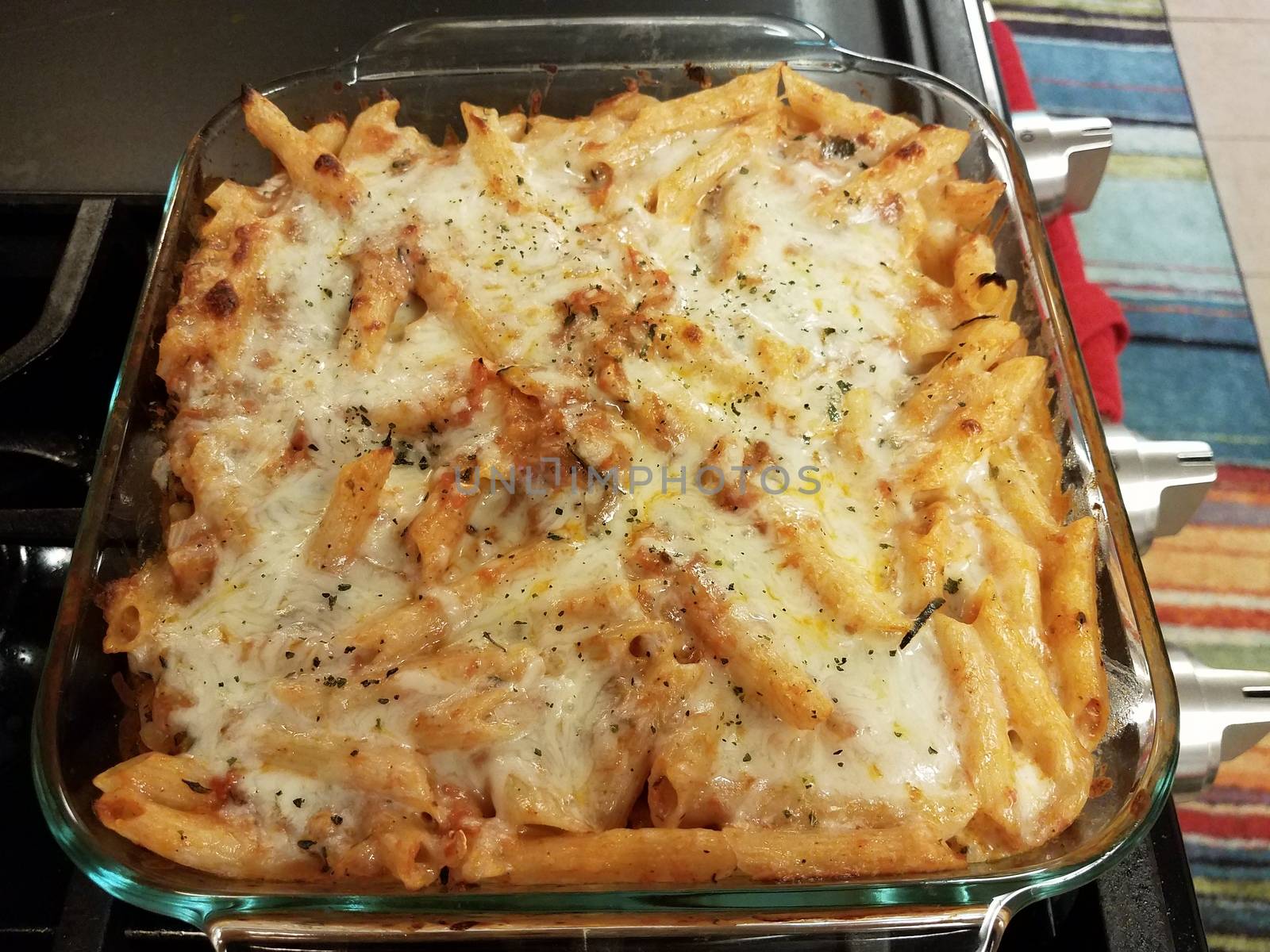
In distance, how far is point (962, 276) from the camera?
71.9 inches

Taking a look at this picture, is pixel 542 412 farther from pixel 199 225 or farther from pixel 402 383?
pixel 199 225

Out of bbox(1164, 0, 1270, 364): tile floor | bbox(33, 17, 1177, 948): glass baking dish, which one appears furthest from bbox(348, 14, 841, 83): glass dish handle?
bbox(1164, 0, 1270, 364): tile floor

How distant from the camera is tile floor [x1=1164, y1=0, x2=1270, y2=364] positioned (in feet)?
12.2

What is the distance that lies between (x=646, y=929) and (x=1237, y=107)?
4310 mm

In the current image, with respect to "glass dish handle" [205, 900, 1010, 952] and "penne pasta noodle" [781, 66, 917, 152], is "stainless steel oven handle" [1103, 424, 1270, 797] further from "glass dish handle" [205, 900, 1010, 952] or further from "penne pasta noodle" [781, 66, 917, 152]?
"penne pasta noodle" [781, 66, 917, 152]

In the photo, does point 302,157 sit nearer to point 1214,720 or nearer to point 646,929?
point 646,929

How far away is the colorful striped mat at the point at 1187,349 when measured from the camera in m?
2.61

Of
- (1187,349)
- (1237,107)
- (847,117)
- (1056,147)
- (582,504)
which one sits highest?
(847,117)

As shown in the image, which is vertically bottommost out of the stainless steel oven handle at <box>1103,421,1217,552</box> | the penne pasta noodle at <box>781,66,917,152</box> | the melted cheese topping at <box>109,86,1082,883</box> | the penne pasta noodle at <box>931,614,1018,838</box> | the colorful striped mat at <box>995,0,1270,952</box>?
the colorful striped mat at <box>995,0,1270,952</box>

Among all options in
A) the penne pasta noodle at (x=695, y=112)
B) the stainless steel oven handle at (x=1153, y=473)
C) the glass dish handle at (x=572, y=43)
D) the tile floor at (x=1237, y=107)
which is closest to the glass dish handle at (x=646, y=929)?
the stainless steel oven handle at (x=1153, y=473)

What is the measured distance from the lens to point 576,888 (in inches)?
49.4

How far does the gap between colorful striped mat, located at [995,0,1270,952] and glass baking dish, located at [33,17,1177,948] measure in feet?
4.92

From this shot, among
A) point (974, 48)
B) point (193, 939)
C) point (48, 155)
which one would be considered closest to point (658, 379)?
point (193, 939)

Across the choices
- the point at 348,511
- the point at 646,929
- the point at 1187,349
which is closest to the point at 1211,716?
the point at 646,929
